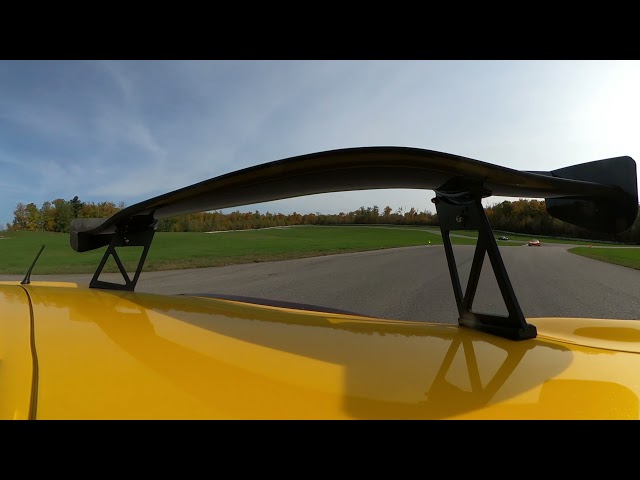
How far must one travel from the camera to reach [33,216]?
5012 centimetres

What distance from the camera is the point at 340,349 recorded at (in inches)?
44.5

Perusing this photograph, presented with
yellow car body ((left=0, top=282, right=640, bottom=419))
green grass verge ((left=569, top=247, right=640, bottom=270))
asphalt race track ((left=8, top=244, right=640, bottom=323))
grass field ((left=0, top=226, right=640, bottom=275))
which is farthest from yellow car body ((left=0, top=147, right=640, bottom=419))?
green grass verge ((left=569, top=247, right=640, bottom=270))

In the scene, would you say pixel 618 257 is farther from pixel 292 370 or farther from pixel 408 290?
pixel 292 370

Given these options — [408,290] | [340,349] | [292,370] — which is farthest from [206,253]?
[292,370]

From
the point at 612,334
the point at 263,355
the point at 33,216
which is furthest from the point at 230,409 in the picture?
the point at 33,216

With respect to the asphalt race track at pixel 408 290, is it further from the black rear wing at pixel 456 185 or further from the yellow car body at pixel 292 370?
the yellow car body at pixel 292 370

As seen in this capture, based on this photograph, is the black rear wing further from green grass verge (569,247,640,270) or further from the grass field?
green grass verge (569,247,640,270)

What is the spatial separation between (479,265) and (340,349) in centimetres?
86

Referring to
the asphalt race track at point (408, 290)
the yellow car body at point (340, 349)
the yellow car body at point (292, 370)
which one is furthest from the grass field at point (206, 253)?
the yellow car body at point (292, 370)

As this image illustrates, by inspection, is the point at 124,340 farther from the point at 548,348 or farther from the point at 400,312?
the point at 400,312

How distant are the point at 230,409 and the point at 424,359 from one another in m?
0.65

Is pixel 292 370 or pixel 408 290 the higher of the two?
pixel 292 370
